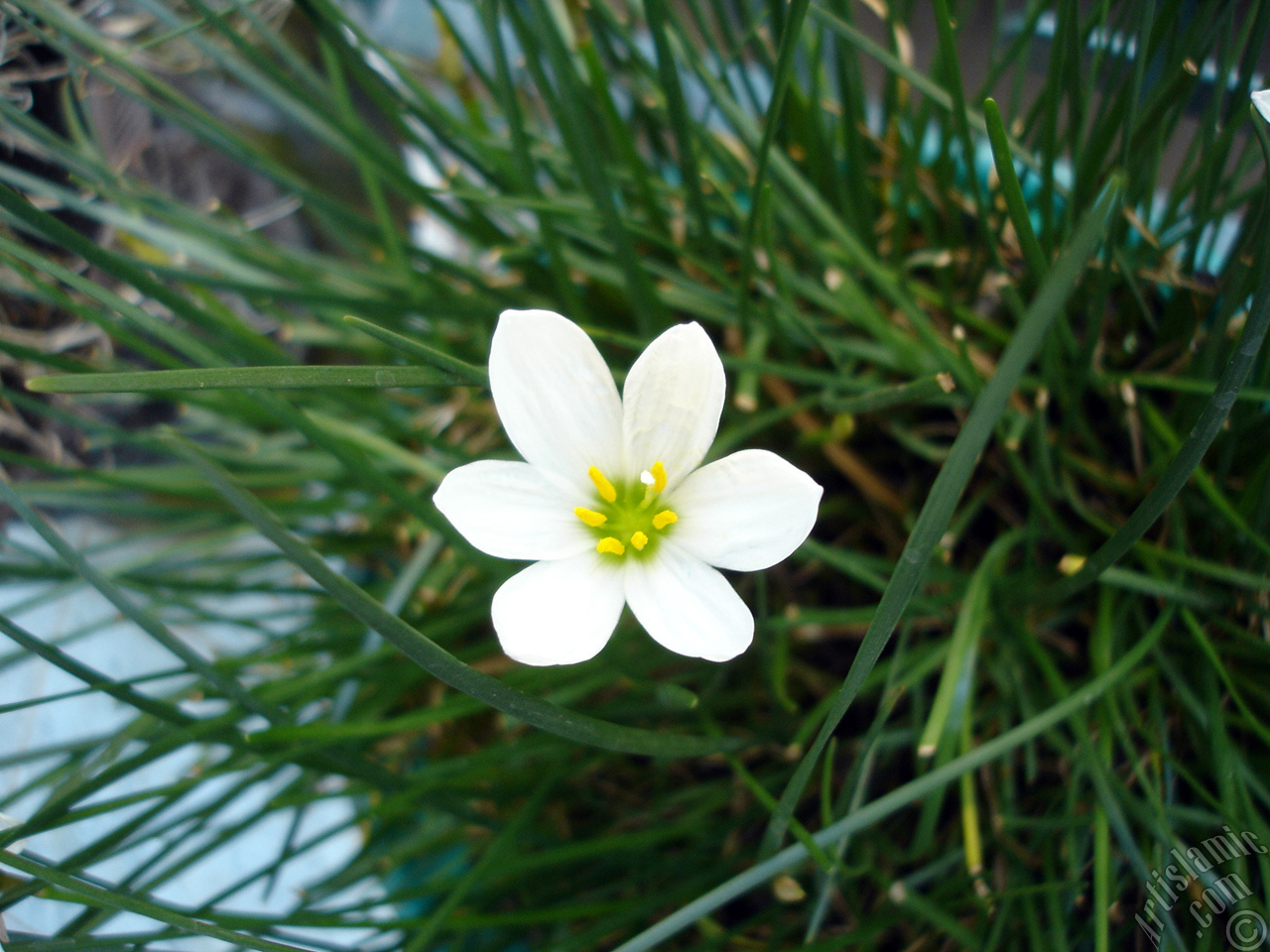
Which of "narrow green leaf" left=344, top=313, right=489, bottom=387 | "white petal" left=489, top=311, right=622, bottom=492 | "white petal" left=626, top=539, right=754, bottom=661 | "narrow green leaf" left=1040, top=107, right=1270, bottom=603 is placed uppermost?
"narrow green leaf" left=344, top=313, right=489, bottom=387

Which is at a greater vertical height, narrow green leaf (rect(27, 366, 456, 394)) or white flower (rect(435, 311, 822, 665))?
narrow green leaf (rect(27, 366, 456, 394))

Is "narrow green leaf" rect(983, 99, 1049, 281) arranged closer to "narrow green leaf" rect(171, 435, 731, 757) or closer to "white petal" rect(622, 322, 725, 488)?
"white petal" rect(622, 322, 725, 488)

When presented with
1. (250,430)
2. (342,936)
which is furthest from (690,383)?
(342,936)

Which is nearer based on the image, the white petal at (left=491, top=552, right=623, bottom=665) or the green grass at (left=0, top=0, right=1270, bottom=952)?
the white petal at (left=491, top=552, right=623, bottom=665)

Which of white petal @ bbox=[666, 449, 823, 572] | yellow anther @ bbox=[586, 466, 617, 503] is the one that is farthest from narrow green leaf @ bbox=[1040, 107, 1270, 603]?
yellow anther @ bbox=[586, 466, 617, 503]

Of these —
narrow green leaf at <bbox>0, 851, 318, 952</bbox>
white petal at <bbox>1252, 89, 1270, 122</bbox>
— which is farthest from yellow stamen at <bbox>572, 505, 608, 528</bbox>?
white petal at <bbox>1252, 89, 1270, 122</bbox>
